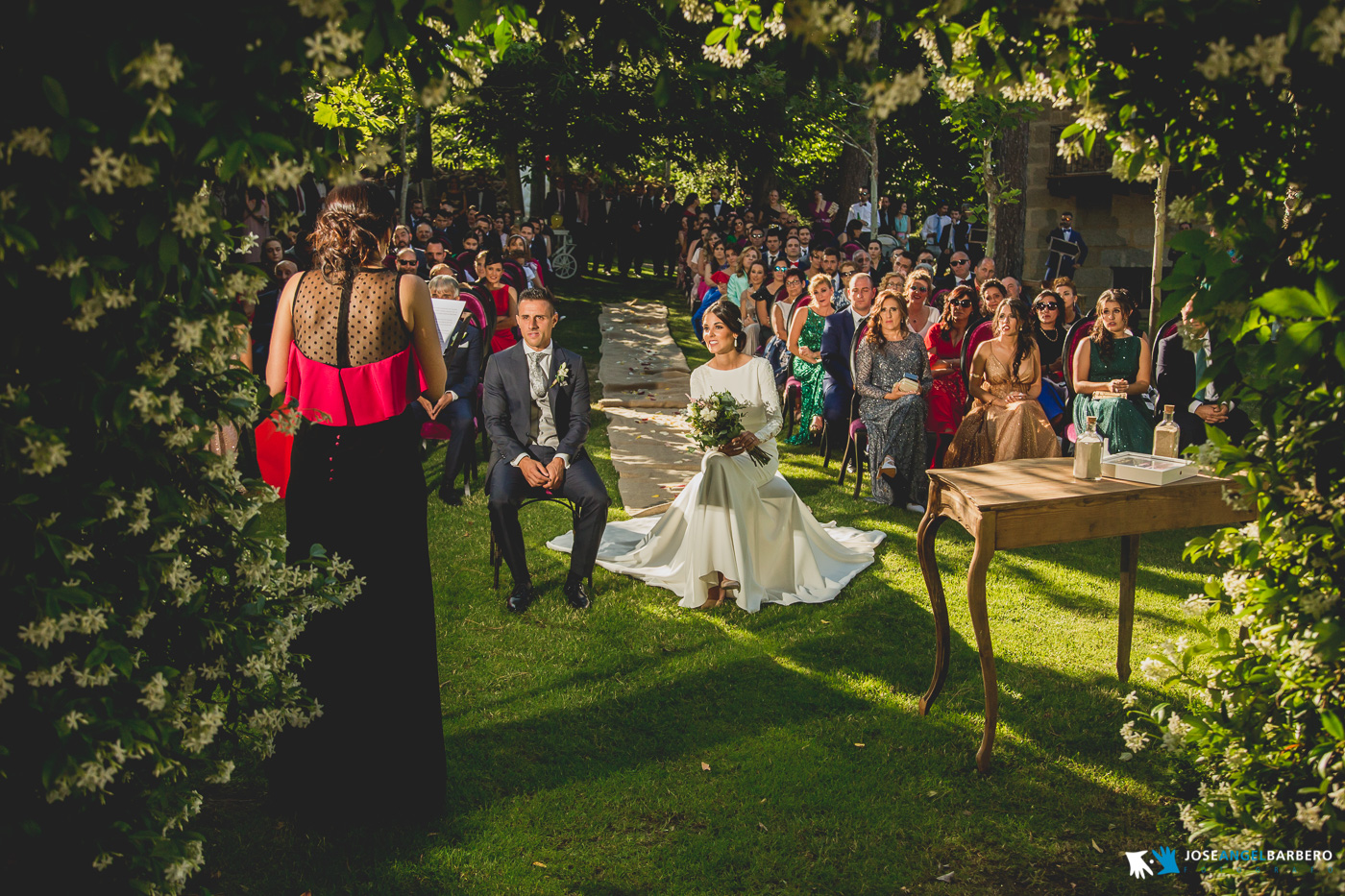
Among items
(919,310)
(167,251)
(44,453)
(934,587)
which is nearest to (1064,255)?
(919,310)

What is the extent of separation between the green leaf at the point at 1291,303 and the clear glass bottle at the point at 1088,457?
2400mm

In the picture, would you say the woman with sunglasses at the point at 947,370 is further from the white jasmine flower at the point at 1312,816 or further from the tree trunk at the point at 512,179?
the tree trunk at the point at 512,179

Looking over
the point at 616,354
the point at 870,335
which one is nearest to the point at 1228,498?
the point at 870,335

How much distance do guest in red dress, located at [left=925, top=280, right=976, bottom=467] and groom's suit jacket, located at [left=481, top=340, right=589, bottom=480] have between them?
3.30 m

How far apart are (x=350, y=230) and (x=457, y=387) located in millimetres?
4544

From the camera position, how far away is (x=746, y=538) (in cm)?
606

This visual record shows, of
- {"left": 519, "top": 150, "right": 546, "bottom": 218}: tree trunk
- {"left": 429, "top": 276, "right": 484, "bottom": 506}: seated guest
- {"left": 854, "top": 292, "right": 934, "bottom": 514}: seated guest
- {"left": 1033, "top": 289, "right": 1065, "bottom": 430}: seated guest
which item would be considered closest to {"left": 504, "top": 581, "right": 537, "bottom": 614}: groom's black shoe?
{"left": 429, "top": 276, "right": 484, "bottom": 506}: seated guest

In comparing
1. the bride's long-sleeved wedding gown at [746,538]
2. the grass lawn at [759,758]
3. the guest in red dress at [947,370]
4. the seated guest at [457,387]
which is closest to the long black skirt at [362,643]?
the grass lawn at [759,758]

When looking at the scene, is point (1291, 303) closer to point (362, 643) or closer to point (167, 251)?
point (167, 251)

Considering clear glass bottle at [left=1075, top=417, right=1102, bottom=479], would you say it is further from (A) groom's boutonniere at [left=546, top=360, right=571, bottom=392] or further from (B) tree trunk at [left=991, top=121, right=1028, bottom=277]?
(B) tree trunk at [left=991, top=121, right=1028, bottom=277]

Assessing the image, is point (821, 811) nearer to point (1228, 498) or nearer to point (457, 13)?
point (1228, 498)

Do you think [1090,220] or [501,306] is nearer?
[501,306]

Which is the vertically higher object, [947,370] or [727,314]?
[727,314]

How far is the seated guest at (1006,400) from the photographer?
741cm
